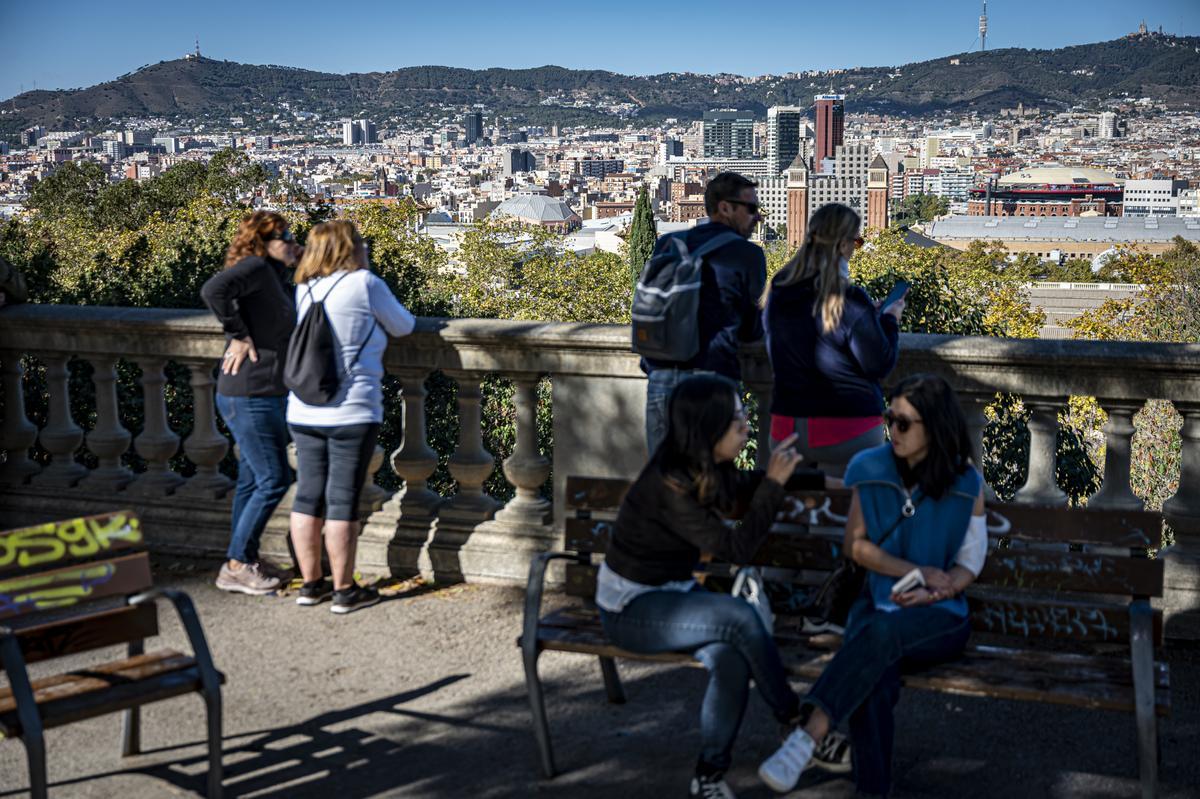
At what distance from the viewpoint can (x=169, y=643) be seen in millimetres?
4707

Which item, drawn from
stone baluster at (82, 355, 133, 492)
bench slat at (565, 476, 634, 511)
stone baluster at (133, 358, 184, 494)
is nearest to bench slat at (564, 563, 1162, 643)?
bench slat at (565, 476, 634, 511)

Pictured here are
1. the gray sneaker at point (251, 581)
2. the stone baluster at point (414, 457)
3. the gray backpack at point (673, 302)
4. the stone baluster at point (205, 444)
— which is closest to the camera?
the gray backpack at point (673, 302)

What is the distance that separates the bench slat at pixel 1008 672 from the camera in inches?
128

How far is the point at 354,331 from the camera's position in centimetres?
477

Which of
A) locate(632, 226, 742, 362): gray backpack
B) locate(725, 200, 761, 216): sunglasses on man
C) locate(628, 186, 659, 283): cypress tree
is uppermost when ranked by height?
locate(725, 200, 761, 216): sunglasses on man

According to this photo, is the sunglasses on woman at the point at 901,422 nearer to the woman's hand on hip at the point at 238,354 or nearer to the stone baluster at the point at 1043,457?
the stone baluster at the point at 1043,457

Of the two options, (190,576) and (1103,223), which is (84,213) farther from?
(1103,223)

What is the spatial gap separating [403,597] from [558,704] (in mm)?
1182

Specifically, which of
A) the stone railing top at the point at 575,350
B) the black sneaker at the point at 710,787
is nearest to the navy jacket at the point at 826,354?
the stone railing top at the point at 575,350

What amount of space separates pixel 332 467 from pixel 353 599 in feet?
1.65

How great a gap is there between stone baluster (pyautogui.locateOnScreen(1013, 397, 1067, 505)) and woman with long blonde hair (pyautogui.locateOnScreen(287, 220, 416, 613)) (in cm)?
220

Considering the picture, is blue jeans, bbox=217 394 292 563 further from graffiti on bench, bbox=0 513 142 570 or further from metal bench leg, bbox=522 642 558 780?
metal bench leg, bbox=522 642 558 780

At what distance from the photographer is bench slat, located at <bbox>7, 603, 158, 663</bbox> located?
10.9 feet

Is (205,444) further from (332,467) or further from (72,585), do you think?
(72,585)
